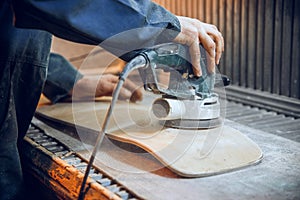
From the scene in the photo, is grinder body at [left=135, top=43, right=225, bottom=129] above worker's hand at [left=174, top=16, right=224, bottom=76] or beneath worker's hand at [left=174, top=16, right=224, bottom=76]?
beneath

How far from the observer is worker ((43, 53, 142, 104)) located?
1856mm

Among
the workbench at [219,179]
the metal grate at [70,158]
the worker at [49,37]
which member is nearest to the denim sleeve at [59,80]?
the metal grate at [70,158]

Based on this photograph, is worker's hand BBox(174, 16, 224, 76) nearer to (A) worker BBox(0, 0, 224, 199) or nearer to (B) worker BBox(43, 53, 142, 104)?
(A) worker BBox(0, 0, 224, 199)

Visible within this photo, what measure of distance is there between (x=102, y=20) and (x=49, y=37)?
40cm

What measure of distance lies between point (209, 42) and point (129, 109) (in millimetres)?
470

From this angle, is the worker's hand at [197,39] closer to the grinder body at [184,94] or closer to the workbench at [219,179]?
the grinder body at [184,94]

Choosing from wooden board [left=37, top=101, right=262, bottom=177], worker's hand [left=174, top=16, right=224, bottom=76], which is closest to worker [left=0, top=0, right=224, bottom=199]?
worker's hand [left=174, top=16, right=224, bottom=76]

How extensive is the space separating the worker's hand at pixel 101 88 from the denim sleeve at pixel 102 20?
0.59 meters

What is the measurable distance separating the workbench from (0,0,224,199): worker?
256 millimetres

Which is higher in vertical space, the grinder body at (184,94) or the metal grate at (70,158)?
the grinder body at (184,94)

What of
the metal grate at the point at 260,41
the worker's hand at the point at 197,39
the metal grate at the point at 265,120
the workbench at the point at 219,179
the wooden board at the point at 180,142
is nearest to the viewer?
the workbench at the point at 219,179

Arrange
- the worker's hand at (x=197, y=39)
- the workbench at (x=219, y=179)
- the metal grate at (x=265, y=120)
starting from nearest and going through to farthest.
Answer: the workbench at (x=219, y=179)
the worker's hand at (x=197, y=39)
the metal grate at (x=265, y=120)

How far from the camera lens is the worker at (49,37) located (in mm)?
1142

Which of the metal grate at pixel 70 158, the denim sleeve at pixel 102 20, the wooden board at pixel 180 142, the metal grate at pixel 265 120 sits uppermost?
the denim sleeve at pixel 102 20
